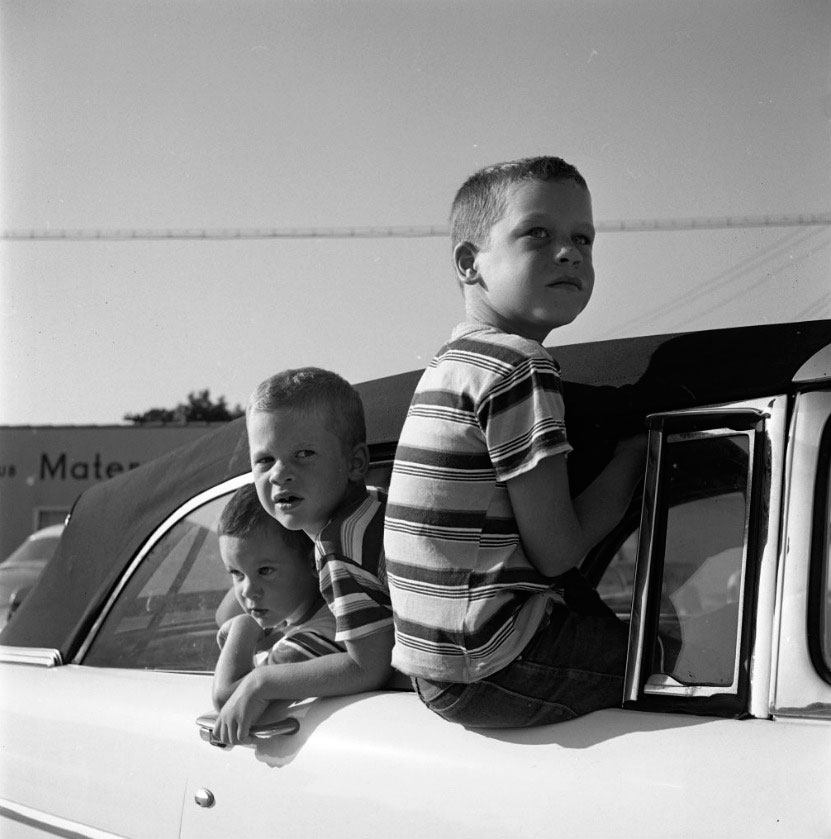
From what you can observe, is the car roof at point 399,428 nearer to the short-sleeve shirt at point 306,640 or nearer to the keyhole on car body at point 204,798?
the short-sleeve shirt at point 306,640

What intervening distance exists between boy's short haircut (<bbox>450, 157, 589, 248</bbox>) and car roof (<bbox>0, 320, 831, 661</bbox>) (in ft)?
1.05

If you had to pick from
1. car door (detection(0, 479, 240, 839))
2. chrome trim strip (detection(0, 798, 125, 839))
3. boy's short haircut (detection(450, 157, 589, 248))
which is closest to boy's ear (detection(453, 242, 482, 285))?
boy's short haircut (detection(450, 157, 589, 248))

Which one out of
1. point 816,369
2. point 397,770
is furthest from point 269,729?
point 816,369

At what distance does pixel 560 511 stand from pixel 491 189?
0.58m

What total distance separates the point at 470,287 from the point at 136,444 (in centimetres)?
2339

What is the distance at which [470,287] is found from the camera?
1.84 metres

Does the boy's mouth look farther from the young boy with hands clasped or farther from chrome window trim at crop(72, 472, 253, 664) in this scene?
chrome window trim at crop(72, 472, 253, 664)

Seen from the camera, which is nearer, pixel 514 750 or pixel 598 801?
pixel 598 801

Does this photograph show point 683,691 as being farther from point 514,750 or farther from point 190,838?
point 190,838

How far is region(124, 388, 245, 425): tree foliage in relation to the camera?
80.4 ft

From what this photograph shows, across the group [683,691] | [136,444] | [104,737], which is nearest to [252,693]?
[104,737]

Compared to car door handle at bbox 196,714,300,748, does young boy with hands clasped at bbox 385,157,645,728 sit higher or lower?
higher

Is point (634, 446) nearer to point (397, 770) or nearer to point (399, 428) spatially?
point (399, 428)

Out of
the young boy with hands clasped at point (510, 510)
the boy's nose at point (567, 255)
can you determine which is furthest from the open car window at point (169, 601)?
the boy's nose at point (567, 255)
